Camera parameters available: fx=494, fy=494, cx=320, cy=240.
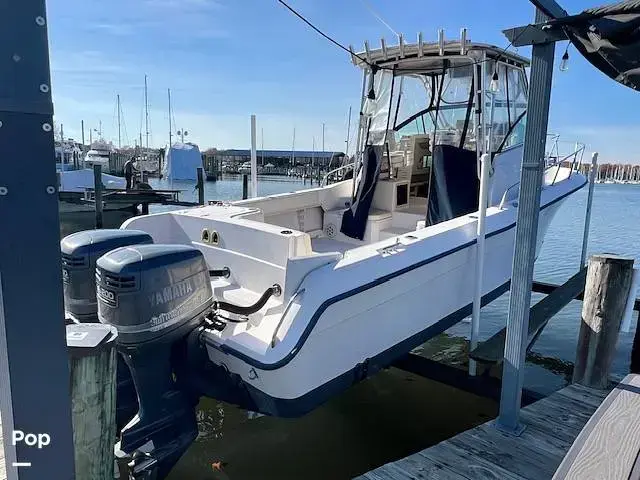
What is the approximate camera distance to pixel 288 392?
2771mm

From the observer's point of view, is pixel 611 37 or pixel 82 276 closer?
pixel 611 37

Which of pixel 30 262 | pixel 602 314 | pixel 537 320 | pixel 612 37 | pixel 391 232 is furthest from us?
pixel 391 232

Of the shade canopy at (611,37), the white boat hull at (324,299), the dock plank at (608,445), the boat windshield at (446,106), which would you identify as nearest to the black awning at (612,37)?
the shade canopy at (611,37)

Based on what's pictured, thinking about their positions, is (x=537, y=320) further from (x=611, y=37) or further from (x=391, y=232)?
(x=611, y=37)

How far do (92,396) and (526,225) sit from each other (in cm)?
224

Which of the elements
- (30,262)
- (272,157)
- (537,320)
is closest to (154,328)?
(30,262)

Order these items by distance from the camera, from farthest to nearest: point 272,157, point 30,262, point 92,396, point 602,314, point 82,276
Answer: point 272,157 → point 602,314 → point 82,276 → point 92,396 → point 30,262

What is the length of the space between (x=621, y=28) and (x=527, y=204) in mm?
928

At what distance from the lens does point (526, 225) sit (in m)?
2.70

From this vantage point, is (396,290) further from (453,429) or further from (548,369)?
(548,369)

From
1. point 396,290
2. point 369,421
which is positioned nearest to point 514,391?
point 396,290

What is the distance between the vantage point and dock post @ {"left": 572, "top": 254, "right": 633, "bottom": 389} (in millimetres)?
3447

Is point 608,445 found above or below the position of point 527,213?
below

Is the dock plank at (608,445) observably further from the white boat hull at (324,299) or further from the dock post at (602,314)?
the dock post at (602,314)
